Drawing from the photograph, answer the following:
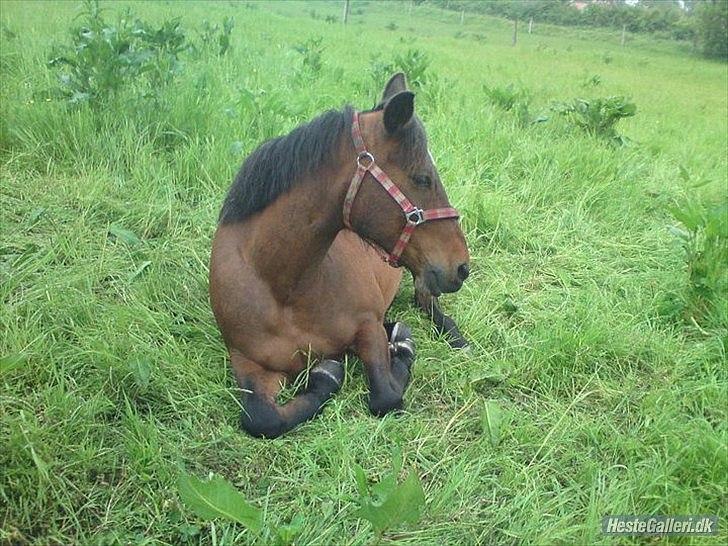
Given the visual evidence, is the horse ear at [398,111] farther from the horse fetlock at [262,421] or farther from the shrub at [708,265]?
the shrub at [708,265]

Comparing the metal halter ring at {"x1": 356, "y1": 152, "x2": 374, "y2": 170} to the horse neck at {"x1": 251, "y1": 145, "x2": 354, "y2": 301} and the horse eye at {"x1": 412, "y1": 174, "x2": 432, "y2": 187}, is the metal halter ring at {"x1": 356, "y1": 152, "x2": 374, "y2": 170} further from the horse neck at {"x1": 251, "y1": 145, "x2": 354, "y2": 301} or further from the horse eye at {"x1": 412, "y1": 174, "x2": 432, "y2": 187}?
the horse eye at {"x1": 412, "y1": 174, "x2": 432, "y2": 187}

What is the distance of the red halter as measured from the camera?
94.8 inches

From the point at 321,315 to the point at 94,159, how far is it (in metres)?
2.75

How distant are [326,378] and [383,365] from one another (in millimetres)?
272

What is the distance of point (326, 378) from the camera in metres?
2.84

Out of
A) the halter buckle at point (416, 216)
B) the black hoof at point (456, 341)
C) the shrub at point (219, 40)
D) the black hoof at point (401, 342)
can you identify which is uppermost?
the shrub at point (219, 40)

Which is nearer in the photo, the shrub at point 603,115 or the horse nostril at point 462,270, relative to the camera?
the horse nostril at point 462,270

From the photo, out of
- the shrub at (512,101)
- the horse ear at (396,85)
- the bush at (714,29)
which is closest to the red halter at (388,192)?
the horse ear at (396,85)

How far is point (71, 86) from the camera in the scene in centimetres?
509

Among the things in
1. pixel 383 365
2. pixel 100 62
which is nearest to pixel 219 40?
pixel 100 62

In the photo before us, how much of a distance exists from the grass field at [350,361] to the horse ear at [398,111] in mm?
1201

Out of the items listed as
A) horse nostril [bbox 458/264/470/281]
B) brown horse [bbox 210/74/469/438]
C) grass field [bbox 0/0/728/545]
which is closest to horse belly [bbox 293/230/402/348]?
brown horse [bbox 210/74/469/438]

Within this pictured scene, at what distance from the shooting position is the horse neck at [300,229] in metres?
2.53

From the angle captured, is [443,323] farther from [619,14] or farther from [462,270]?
[619,14]
